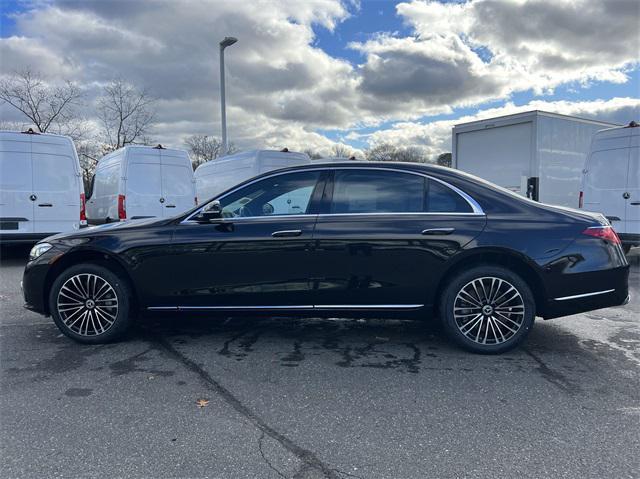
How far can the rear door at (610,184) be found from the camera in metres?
8.66

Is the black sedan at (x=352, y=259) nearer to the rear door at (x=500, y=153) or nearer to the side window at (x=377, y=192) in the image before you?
the side window at (x=377, y=192)

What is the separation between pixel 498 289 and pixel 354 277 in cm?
124

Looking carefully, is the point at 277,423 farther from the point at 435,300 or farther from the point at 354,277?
the point at 435,300

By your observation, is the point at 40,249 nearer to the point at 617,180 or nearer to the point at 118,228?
the point at 118,228

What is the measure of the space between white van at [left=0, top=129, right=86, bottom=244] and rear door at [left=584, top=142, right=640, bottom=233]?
9881 millimetres

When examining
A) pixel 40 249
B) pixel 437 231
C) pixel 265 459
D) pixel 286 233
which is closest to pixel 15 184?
pixel 40 249

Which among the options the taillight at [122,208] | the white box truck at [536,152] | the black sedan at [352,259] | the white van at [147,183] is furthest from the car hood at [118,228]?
the white box truck at [536,152]

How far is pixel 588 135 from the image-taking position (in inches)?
460

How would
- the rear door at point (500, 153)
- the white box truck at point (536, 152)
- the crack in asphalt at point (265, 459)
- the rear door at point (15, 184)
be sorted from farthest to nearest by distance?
the rear door at point (500, 153)
the white box truck at point (536, 152)
the rear door at point (15, 184)
the crack in asphalt at point (265, 459)

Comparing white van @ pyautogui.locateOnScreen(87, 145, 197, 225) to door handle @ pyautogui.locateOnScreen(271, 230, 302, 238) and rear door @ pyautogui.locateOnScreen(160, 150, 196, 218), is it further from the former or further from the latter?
door handle @ pyautogui.locateOnScreen(271, 230, 302, 238)

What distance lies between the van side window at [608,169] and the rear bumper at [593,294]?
18.1 feet

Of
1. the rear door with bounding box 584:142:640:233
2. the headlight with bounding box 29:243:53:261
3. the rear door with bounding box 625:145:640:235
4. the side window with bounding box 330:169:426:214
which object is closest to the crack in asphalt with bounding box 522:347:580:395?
the side window with bounding box 330:169:426:214

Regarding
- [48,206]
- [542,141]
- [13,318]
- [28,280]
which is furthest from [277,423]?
[542,141]

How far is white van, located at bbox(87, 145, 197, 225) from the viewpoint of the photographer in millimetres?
10266
